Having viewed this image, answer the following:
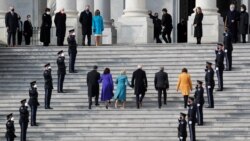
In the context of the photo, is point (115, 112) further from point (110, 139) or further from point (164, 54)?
point (164, 54)

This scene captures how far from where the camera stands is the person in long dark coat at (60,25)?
5581 cm

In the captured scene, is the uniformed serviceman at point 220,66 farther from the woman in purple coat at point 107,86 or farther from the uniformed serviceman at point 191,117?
the uniformed serviceman at point 191,117

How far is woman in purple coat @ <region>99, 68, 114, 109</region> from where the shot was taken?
46.9 meters

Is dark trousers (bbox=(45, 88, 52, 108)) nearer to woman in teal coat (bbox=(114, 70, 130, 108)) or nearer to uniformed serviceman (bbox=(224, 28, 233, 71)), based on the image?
woman in teal coat (bbox=(114, 70, 130, 108))

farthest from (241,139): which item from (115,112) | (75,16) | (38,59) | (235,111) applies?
(75,16)

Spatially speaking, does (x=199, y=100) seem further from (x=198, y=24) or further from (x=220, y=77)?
(x=198, y=24)

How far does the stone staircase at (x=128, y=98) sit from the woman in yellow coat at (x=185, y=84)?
63cm

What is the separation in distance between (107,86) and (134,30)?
1081 cm

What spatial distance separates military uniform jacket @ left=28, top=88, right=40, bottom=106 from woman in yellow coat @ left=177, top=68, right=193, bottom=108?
5.67 m

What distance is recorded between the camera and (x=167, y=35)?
60.8 meters

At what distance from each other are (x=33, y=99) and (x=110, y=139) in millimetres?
3594

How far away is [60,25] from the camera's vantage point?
56031 millimetres

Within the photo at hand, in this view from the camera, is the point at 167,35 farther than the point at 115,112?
Yes

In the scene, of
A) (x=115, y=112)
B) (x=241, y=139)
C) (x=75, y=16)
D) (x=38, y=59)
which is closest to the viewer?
(x=241, y=139)
